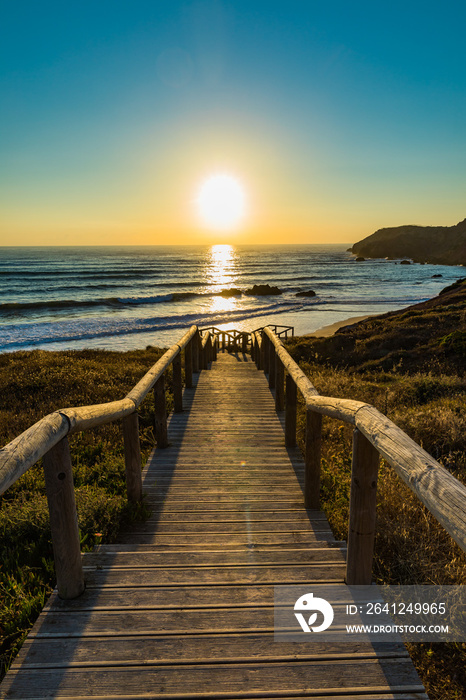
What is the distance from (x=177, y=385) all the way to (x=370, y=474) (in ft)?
14.2

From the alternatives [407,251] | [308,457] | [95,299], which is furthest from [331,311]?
[407,251]

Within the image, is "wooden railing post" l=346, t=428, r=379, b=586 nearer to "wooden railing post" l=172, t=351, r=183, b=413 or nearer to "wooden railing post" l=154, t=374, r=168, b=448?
"wooden railing post" l=154, t=374, r=168, b=448

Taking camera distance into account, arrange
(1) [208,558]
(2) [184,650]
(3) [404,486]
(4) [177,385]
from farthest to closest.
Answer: (4) [177,385], (3) [404,486], (1) [208,558], (2) [184,650]

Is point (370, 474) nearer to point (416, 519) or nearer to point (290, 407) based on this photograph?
point (416, 519)

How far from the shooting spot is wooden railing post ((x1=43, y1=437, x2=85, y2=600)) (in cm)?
232

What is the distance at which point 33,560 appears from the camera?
129 inches

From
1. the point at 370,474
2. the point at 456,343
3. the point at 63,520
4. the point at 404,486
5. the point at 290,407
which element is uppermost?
the point at 370,474

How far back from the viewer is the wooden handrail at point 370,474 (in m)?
1.53

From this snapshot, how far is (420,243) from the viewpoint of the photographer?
11662 cm

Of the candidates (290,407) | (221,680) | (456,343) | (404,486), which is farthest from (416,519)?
(456,343)

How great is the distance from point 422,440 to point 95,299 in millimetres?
39451

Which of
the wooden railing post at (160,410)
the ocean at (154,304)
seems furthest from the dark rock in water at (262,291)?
the wooden railing post at (160,410)

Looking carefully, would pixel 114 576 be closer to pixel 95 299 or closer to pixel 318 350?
pixel 318 350

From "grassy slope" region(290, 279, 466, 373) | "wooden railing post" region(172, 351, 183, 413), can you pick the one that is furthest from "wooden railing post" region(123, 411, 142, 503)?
"grassy slope" region(290, 279, 466, 373)
